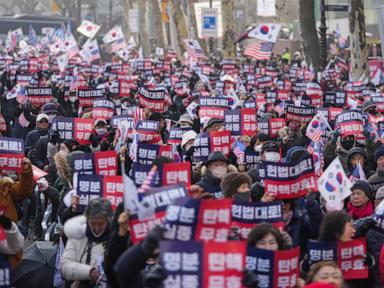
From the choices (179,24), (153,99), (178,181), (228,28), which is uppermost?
(179,24)

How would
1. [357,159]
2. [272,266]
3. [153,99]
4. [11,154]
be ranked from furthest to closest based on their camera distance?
[153,99] < [357,159] < [11,154] < [272,266]

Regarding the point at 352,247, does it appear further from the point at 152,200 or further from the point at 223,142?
the point at 223,142

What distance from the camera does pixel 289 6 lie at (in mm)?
73438

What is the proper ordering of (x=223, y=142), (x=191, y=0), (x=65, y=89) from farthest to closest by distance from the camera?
(x=191, y=0) < (x=65, y=89) < (x=223, y=142)

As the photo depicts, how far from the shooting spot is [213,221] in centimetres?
693

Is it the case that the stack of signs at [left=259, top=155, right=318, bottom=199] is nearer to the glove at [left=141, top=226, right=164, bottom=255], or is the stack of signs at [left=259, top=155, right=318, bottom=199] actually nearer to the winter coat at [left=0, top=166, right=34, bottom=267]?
the winter coat at [left=0, top=166, right=34, bottom=267]

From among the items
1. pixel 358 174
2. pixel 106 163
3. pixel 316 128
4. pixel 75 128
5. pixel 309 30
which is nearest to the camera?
pixel 106 163

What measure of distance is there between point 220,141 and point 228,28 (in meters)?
30.3

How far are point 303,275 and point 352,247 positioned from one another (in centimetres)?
36

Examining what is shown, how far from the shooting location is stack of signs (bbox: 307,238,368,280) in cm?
809

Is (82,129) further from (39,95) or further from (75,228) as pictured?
(75,228)

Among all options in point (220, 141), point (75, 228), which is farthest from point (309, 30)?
point (75, 228)

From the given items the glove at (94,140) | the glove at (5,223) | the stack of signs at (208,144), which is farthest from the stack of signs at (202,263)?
the glove at (94,140)

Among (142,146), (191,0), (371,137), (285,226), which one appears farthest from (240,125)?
(191,0)
